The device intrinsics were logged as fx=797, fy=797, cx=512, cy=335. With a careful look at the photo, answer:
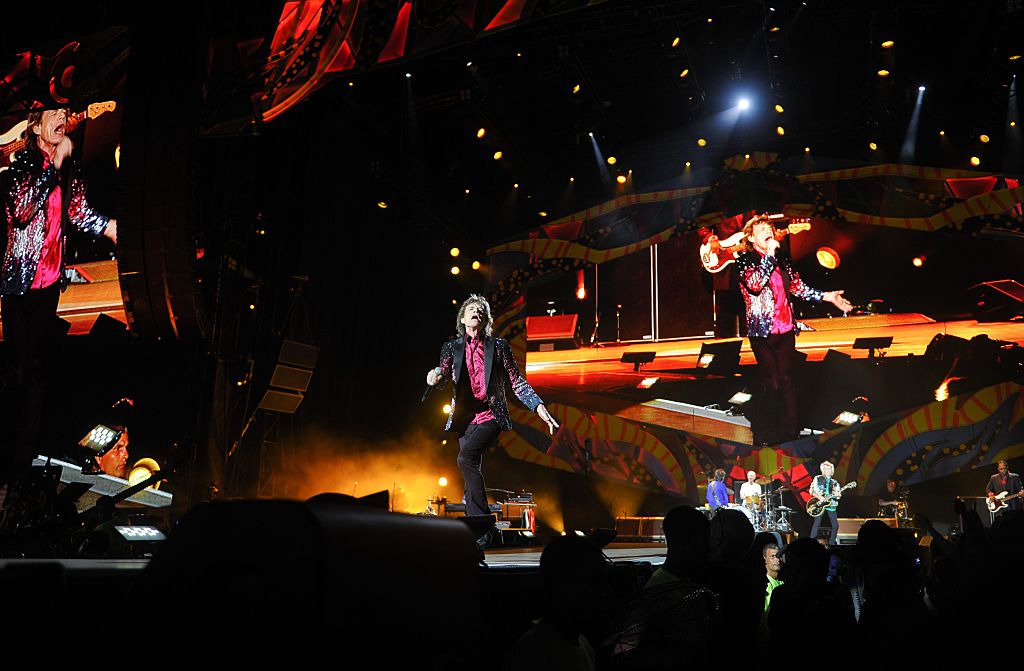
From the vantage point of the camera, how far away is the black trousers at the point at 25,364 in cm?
977

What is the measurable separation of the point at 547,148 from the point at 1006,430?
987cm

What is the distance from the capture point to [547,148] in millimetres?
16391

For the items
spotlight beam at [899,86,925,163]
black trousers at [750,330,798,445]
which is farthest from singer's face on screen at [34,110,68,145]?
spotlight beam at [899,86,925,163]

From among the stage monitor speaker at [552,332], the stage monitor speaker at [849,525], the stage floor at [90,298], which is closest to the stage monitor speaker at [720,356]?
the stage monitor speaker at [552,332]

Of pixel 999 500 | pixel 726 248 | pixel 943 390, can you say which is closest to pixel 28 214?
pixel 726 248

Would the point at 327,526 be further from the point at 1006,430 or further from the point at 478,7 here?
the point at 1006,430

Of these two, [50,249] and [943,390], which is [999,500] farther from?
[50,249]

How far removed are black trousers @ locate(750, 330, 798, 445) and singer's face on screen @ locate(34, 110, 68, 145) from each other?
38.9 feet

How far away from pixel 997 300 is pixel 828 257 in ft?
9.43

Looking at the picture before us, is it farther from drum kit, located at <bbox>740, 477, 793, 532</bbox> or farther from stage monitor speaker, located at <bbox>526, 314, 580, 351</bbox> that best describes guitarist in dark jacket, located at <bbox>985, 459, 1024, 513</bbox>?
stage monitor speaker, located at <bbox>526, 314, 580, 351</bbox>

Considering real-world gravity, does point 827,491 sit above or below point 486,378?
below

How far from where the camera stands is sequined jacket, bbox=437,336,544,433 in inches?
321

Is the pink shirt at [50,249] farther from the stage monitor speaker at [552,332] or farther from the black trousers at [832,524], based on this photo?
the black trousers at [832,524]

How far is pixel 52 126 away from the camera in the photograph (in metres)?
10.4
